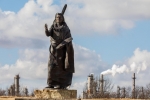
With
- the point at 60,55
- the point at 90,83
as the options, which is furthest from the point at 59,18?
the point at 90,83

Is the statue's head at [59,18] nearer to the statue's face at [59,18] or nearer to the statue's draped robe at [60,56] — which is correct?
the statue's face at [59,18]

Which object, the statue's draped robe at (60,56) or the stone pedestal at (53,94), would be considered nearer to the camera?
the stone pedestal at (53,94)

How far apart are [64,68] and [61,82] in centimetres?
52

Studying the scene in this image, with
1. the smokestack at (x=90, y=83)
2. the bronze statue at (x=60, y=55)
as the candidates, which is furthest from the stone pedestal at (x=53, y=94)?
the smokestack at (x=90, y=83)

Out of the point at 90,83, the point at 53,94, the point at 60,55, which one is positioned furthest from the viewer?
the point at 90,83

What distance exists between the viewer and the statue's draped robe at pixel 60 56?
19.3 meters

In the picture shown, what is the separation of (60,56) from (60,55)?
4cm

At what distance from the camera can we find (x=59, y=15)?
19.4 m

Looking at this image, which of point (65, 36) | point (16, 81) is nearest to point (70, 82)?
point (65, 36)

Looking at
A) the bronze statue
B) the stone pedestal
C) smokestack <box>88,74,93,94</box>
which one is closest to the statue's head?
the bronze statue

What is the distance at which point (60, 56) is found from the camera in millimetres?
19422

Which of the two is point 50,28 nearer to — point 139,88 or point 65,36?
point 65,36

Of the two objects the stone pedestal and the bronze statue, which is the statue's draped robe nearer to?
the bronze statue

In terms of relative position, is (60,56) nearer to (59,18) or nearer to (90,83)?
(59,18)
